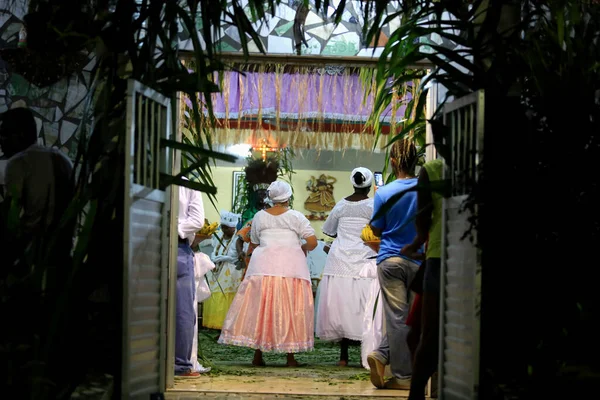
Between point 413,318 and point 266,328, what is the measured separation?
2213 mm

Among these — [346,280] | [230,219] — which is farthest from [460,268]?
[230,219]

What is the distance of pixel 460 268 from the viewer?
411 centimetres

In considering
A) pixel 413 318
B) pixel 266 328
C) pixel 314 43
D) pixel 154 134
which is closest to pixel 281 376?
pixel 266 328

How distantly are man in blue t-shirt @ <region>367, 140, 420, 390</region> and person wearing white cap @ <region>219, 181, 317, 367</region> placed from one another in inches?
45.5

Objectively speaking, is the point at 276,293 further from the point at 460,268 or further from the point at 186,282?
the point at 460,268

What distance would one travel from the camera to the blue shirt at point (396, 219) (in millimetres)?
5840

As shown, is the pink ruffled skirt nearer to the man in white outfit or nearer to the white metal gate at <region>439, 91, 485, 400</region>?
the man in white outfit

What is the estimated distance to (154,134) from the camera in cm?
Answer: 427

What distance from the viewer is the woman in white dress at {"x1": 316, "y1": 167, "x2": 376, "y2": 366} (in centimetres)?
743

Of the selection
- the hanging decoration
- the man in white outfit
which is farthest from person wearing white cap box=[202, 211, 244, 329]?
the man in white outfit

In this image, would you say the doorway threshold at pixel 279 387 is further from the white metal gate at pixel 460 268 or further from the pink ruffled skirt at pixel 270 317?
the white metal gate at pixel 460 268

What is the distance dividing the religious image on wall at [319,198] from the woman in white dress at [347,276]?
419 centimetres

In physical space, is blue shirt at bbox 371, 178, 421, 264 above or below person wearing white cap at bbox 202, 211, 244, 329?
above

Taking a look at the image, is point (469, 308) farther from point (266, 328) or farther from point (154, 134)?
point (266, 328)
